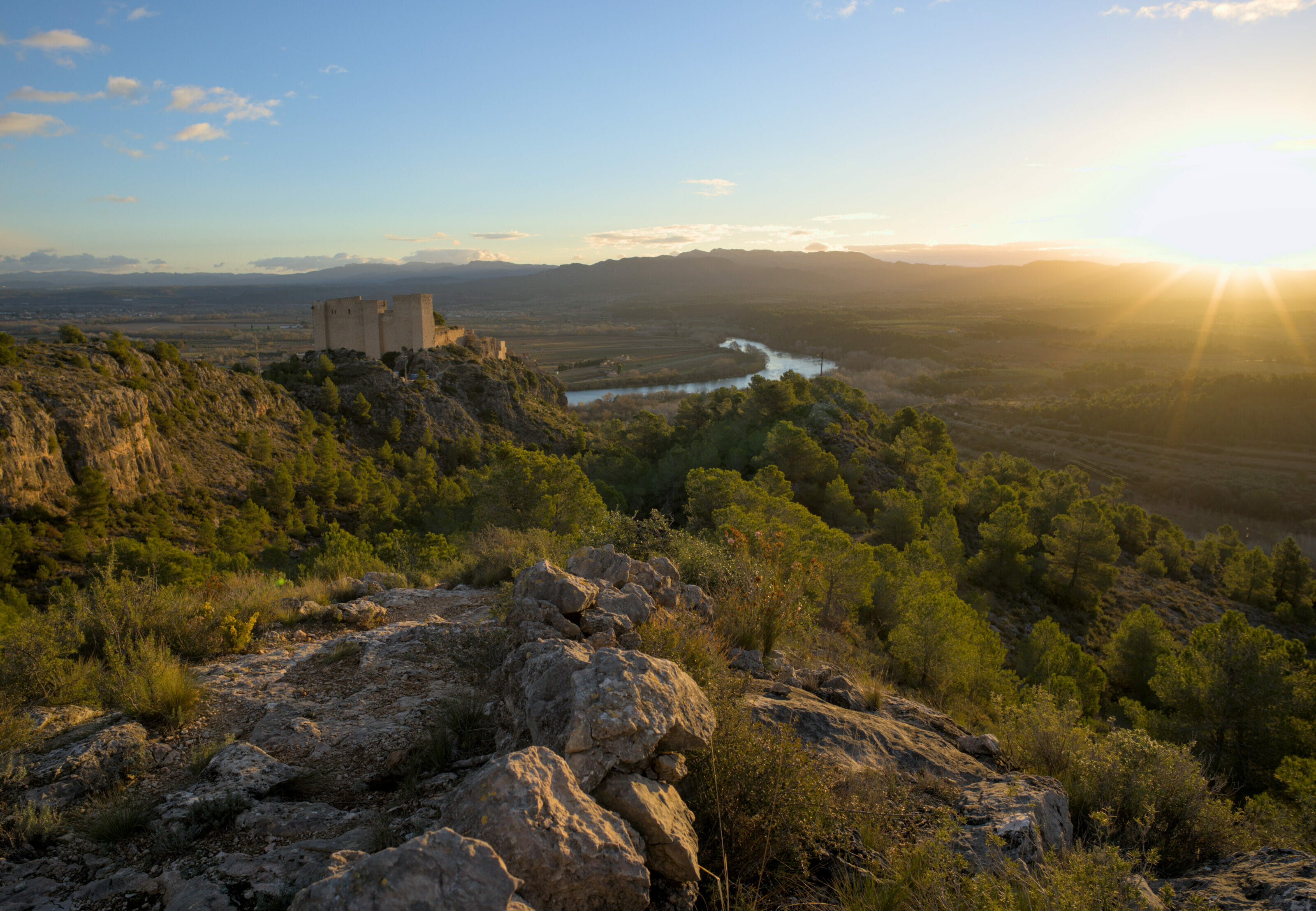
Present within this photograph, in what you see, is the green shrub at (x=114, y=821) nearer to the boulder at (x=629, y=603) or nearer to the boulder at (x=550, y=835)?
the boulder at (x=550, y=835)

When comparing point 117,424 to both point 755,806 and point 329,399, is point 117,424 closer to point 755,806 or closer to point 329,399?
point 329,399

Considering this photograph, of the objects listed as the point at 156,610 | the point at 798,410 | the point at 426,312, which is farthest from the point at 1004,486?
the point at 426,312

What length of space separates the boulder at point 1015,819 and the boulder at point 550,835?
6.47 ft

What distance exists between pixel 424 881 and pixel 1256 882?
13.5ft

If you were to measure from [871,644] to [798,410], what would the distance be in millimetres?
23573

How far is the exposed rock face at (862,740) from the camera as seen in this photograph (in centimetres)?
460

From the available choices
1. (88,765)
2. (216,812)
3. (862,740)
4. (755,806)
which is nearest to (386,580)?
(88,765)

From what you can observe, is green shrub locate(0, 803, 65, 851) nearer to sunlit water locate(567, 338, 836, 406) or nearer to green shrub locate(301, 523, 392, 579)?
green shrub locate(301, 523, 392, 579)

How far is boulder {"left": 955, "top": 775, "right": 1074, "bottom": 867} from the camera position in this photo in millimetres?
3510

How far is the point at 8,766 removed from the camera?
3441mm

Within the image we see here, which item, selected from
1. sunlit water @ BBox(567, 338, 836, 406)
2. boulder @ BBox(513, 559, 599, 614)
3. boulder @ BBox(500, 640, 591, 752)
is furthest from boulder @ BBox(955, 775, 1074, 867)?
sunlit water @ BBox(567, 338, 836, 406)

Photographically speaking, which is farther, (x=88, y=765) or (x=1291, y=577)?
(x=1291, y=577)

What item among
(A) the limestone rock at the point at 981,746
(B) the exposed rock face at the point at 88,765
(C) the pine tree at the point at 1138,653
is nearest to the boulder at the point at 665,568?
(A) the limestone rock at the point at 981,746

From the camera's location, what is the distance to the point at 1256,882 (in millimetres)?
3326
